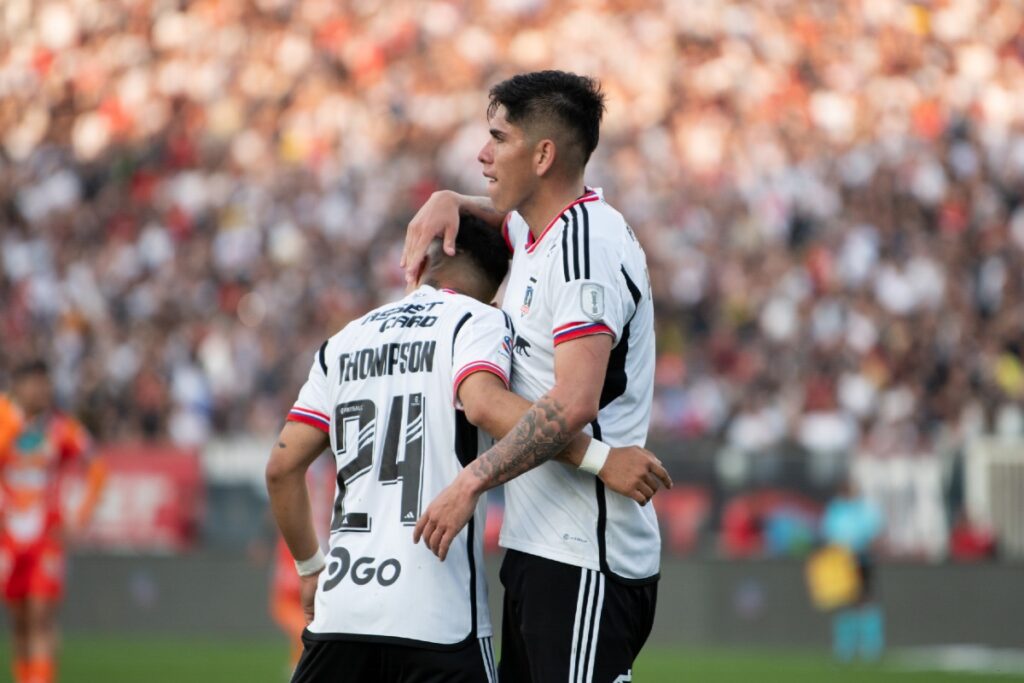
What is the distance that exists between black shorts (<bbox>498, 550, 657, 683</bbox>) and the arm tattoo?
0.37 m

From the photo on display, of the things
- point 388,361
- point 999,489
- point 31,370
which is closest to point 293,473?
point 388,361

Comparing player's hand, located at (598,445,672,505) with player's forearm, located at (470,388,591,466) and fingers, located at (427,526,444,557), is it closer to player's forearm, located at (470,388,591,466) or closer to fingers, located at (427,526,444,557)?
player's forearm, located at (470,388,591,466)

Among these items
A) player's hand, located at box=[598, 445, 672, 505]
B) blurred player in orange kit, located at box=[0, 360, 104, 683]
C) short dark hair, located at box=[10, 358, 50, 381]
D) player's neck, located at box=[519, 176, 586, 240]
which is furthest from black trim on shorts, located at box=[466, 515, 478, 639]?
short dark hair, located at box=[10, 358, 50, 381]

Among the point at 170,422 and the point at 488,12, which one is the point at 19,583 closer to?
the point at 170,422

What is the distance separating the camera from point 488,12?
25297mm

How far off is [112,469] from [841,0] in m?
14.2

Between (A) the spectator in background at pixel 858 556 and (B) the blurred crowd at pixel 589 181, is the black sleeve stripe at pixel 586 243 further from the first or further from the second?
(B) the blurred crowd at pixel 589 181

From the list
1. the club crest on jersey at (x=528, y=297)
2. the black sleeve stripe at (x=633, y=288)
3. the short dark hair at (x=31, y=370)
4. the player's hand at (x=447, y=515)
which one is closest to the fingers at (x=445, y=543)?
the player's hand at (x=447, y=515)

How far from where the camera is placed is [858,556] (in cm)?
1520

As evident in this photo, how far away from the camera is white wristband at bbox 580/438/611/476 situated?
176 inches

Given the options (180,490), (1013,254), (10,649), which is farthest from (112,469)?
(1013,254)

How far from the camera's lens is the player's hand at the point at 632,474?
4.48 m

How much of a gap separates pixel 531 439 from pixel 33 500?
7541mm

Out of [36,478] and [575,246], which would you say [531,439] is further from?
[36,478]
